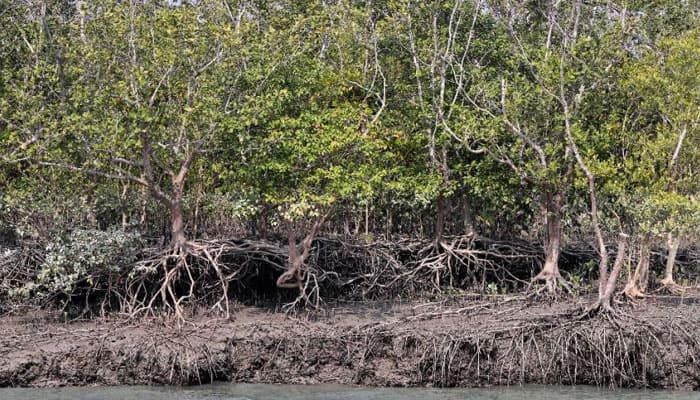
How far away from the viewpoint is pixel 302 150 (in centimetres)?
1638

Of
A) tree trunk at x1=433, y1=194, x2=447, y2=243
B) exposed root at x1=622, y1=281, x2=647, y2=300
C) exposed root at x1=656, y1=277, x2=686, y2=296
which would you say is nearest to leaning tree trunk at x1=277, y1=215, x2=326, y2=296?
tree trunk at x1=433, y1=194, x2=447, y2=243

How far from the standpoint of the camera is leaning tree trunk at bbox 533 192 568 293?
18.3m

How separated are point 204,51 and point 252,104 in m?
1.05

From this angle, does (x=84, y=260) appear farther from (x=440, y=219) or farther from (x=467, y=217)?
(x=467, y=217)

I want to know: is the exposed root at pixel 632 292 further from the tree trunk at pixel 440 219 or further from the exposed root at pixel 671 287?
the tree trunk at pixel 440 219

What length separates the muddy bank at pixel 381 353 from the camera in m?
15.3

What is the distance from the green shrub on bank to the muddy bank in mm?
789

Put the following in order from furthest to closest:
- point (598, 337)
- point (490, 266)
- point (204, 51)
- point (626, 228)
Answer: point (490, 266) < point (626, 228) < point (204, 51) < point (598, 337)

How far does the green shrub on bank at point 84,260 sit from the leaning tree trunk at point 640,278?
768 centimetres

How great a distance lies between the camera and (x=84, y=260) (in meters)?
16.5

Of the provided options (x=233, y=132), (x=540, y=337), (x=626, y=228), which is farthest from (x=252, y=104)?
(x=626, y=228)

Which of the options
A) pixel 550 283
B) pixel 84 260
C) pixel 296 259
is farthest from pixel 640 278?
pixel 84 260

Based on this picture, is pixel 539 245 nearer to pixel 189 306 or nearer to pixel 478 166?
pixel 478 166

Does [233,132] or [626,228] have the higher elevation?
[233,132]
